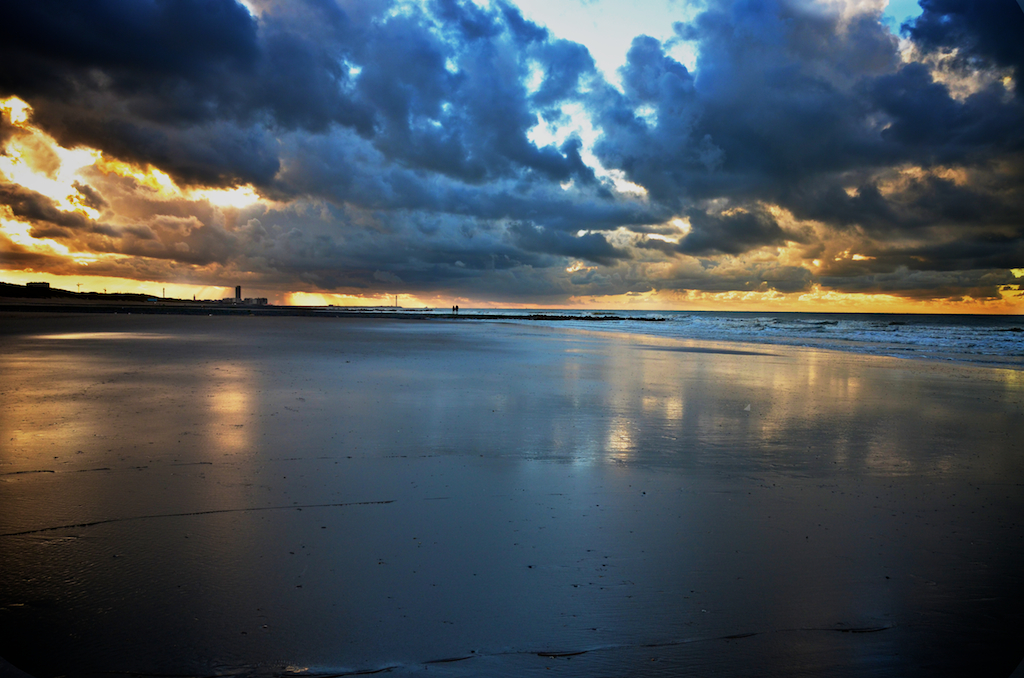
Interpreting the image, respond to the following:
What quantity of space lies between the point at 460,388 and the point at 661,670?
31.6 feet

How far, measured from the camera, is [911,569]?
4.00m

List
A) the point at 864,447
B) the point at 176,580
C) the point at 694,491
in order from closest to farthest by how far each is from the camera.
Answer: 1. the point at 176,580
2. the point at 694,491
3. the point at 864,447

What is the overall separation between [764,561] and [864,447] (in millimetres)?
4769

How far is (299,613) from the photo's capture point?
3262mm

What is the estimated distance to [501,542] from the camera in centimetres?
427

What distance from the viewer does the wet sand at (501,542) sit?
305 centimetres

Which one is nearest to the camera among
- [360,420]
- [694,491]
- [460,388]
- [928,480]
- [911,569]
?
[911,569]

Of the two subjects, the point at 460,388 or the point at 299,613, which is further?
the point at 460,388

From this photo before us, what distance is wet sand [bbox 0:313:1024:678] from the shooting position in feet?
10.00

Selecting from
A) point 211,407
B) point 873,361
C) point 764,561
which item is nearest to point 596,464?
point 764,561

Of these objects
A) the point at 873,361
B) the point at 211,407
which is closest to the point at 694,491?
the point at 211,407

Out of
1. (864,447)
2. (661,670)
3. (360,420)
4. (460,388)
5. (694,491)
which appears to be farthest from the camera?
(460,388)

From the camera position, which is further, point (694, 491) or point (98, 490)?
point (694, 491)

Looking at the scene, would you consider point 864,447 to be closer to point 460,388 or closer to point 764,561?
point 764,561
